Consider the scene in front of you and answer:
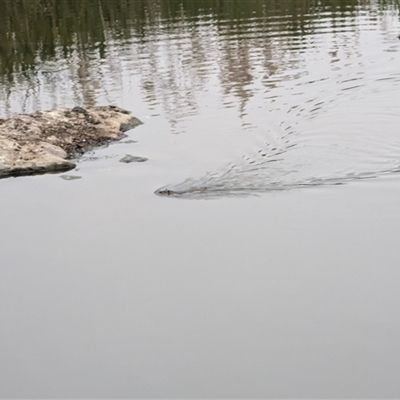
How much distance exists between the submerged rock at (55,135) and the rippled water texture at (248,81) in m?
0.87

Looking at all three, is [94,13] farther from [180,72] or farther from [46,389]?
[46,389]

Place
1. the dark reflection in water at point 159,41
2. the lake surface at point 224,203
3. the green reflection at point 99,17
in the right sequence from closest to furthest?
the lake surface at point 224,203
the dark reflection in water at point 159,41
the green reflection at point 99,17

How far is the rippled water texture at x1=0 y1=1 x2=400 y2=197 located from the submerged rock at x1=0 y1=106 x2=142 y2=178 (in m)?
0.87

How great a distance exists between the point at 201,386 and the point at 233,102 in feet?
25.2

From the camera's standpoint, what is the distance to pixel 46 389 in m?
5.41

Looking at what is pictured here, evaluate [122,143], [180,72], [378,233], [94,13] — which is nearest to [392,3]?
[94,13]

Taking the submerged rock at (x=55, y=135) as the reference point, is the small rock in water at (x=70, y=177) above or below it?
below

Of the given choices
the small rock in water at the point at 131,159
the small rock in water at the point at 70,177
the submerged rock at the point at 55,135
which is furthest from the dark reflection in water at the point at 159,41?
the small rock in water at the point at 70,177

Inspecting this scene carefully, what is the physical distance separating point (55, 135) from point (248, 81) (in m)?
4.21

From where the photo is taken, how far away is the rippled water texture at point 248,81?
955 centimetres

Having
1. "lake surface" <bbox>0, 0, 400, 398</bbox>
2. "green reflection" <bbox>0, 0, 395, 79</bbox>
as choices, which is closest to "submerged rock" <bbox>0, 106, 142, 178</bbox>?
"lake surface" <bbox>0, 0, 400, 398</bbox>

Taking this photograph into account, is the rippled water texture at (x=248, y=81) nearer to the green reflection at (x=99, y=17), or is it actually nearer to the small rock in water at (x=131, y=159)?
the green reflection at (x=99, y=17)

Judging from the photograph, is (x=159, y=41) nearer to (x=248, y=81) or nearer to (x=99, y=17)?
(x=99, y=17)

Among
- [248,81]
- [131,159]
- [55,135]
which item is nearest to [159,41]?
[248,81]
